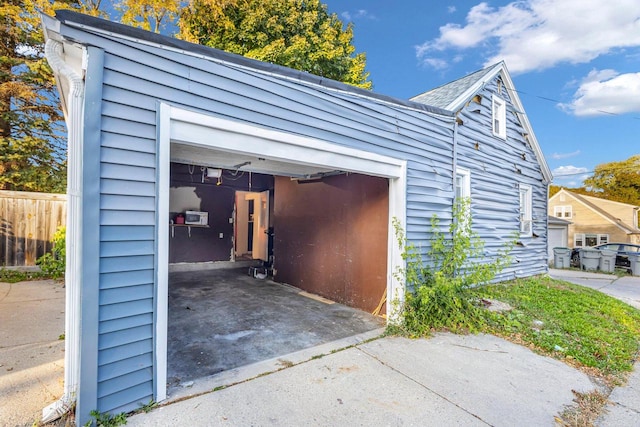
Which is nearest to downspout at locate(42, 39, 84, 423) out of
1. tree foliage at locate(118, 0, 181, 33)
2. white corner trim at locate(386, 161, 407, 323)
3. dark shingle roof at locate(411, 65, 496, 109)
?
white corner trim at locate(386, 161, 407, 323)

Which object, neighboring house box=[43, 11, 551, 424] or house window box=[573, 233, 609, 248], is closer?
neighboring house box=[43, 11, 551, 424]

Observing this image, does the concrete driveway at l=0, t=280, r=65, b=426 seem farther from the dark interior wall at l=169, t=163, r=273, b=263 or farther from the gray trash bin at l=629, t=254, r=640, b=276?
the gray trash bin at l=629, t=254, r=640, b=276

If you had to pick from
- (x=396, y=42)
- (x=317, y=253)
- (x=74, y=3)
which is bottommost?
(x=317, y=253)

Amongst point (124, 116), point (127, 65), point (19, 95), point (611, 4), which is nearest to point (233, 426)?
point (124, 116)

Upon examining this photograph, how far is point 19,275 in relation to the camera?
6.00m

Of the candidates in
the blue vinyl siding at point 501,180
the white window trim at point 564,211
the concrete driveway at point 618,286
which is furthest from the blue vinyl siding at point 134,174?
the white window trim at point 564,211

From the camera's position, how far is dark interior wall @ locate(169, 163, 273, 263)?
26.2 ft

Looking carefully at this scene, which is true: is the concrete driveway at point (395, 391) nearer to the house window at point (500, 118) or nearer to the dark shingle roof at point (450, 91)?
the dark shingle roof at point (450, 91)

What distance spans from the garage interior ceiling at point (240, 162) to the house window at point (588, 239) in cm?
2348

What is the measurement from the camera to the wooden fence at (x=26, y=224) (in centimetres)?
602

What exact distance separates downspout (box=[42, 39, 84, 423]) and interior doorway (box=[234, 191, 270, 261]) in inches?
277

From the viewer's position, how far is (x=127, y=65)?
2145 millimetres

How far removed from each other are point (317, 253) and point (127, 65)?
4314 millimetres

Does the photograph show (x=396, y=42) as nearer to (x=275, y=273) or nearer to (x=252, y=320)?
(x=275, y=273)
